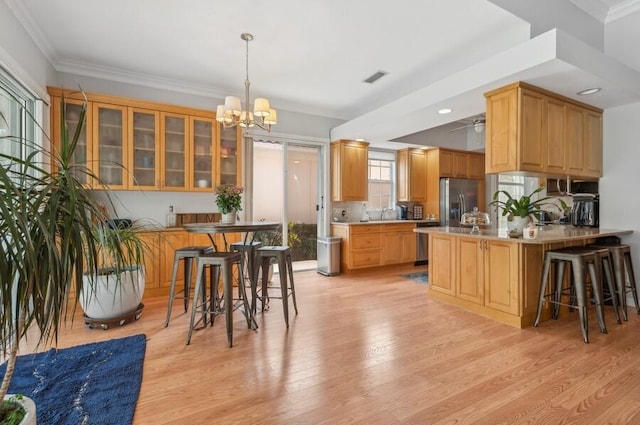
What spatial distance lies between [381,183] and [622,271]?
397 cm

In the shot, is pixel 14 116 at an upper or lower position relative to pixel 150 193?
upper

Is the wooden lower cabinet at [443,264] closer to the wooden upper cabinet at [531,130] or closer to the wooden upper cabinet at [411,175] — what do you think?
the wooden upper cabinet at [531,130]

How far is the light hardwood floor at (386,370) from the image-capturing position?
70.9 inches

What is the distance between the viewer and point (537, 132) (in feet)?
10.6

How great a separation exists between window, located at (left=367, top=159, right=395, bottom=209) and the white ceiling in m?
2.11

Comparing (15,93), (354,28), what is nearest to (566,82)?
(354,28)

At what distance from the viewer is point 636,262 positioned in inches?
143

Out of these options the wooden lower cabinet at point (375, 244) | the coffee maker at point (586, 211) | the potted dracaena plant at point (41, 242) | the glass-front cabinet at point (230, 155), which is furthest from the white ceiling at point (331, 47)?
the potted dracaena plant at point (41, 242)

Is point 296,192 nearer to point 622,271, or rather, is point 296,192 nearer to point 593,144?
point 593,144

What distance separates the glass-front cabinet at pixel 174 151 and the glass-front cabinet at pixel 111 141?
0.43 meters

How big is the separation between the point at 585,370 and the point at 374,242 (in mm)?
3491

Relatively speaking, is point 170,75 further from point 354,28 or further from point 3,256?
point 3,256

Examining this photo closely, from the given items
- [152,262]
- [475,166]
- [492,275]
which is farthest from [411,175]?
[152,262]

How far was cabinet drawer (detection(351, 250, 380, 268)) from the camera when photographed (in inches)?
212
